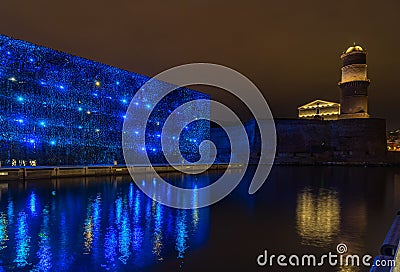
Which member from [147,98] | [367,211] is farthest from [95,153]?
[367,211]

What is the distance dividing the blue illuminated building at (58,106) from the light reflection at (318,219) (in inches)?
829

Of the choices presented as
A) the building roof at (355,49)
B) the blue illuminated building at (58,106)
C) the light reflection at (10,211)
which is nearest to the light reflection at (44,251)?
the light reflection at (10,211)

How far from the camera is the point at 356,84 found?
2985 inches

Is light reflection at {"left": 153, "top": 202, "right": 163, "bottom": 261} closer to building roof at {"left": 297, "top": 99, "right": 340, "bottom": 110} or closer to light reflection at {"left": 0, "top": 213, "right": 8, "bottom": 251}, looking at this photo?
light reflection at {"left": 0, "top": 213, "right": 8, "bottom": 251}

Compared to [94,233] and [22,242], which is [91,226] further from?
[22,242]

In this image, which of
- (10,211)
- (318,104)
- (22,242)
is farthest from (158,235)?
(318,104)

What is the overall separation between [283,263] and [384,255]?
2.14 m

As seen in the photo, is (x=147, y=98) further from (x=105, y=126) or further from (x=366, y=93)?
(x=366, y=93)

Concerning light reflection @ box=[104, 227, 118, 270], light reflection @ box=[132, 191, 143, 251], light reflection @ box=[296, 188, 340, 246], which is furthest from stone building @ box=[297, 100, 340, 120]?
light reflection @ box=[104, 227, 118, 270]

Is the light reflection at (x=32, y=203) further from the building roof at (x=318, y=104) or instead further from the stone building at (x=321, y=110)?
the building roof at (x=318, y=104)

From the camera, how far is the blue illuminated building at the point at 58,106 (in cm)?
2750

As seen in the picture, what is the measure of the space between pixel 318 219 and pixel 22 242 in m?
8.52

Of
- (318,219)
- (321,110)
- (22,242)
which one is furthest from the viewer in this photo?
(321,110)

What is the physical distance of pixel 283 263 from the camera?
7359 mm
